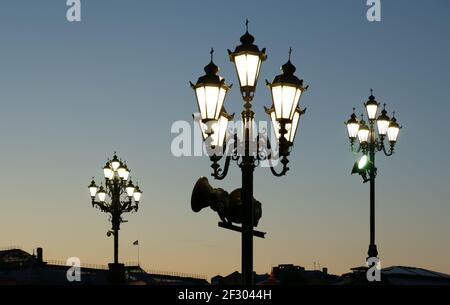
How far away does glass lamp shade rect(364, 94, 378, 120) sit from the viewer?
23.0 meters

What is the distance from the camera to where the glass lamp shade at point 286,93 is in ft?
38.4

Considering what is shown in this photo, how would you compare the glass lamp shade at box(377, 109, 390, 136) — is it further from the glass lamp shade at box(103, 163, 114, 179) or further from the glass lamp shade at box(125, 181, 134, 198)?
the glass lamp shade at box(103, 163, 114, 179)

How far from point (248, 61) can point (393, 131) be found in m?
11.9

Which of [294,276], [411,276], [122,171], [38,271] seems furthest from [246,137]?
[38,271]

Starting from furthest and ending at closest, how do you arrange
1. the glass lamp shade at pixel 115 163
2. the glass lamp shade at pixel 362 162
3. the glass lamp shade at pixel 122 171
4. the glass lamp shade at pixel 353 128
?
the glass lamp shade at pixel 115 163
the glass lamp shade at pixel 122 171
the glass lamp shade at pixel 353 128
the glass lamp shade at pixel 362 162

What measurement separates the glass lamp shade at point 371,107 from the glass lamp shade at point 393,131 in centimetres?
53

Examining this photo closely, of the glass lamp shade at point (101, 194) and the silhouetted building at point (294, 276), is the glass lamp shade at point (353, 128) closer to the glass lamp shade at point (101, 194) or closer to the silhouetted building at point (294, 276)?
the glass lamp shade at point (101, 194)

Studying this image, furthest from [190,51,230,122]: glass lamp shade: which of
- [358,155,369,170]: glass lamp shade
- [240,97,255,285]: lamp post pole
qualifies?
[358,155,369,170]: glass lamp shade

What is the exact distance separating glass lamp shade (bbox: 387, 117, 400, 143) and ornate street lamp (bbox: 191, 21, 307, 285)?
11.4 m

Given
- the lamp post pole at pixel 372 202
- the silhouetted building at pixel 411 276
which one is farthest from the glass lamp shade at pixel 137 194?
the silhouetted building at pixel 411 276

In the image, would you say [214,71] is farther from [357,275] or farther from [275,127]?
[357,275]

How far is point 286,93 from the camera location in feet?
38.5

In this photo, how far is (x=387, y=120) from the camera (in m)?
22.7
